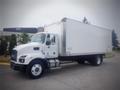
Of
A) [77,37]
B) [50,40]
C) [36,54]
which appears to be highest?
[77,37]

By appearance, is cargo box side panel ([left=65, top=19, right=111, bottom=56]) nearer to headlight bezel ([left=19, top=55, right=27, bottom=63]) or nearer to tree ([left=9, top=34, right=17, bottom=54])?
headlight bezel ([left=19, top=55, right=27, bottom=63])

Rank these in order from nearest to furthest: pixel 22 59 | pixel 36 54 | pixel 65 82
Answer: pixel 65 82 < pixel 22 59 < pixel 36 54

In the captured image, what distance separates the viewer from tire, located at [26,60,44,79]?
3995 millimetres

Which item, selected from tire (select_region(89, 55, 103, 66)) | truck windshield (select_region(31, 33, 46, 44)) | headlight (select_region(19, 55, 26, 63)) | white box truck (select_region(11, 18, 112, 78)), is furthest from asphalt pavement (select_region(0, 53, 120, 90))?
tire (select_region(89, 55, 103, 66))

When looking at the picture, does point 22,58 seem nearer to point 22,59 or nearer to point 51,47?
point 22,59

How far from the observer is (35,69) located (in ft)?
13.4

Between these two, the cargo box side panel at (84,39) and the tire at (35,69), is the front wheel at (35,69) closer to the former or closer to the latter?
the tire at (35,69)

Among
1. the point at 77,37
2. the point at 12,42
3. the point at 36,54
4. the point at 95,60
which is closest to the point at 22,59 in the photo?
the point at 36,54

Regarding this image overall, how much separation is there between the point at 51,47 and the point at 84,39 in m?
1.71

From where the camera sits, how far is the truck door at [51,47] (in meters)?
4.59

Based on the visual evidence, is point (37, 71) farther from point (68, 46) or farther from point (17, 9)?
point (17, 9)

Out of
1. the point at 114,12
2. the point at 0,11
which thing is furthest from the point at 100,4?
the point at 0,11

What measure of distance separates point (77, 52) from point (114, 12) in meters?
3.51

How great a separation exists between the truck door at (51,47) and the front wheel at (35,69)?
54cm
